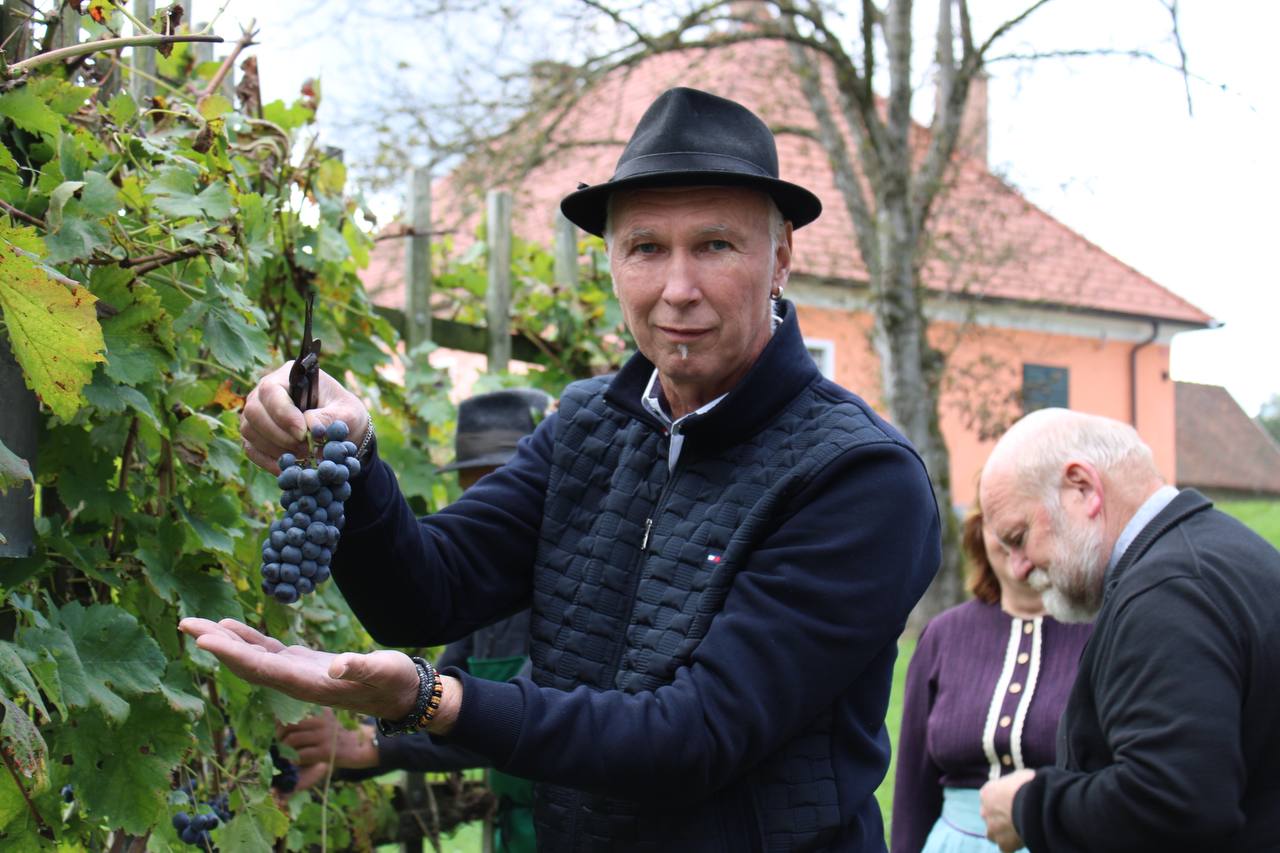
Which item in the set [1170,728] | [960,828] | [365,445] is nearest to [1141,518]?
[1170,728]

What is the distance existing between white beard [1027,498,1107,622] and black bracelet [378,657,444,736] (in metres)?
1.61

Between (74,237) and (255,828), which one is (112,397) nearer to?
(74,237)

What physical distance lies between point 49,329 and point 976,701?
2541mm

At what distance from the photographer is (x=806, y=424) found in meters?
2.04

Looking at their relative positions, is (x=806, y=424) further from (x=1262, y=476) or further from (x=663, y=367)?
(x=1262, y=476)

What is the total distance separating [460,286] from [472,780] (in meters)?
1.50

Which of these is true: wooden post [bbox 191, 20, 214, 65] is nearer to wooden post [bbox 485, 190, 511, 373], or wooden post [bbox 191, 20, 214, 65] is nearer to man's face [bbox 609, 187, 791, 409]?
man's face [bbox 609, 187, 791, 409]

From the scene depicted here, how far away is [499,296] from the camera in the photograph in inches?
173

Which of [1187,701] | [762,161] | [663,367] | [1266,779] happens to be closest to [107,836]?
[663,367]

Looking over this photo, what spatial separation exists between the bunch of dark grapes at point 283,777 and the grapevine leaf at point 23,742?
4.39 ft

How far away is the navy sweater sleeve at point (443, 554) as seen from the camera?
189 cm

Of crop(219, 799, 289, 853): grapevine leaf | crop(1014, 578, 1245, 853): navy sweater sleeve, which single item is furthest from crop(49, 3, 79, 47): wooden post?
crop(1014, 578, 1245, 853): navy sweater sleeve

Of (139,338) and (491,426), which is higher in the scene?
(139,338)

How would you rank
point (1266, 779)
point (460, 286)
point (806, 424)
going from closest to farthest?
point (806, 424)
point (1266, 779)
point (460, 286)
